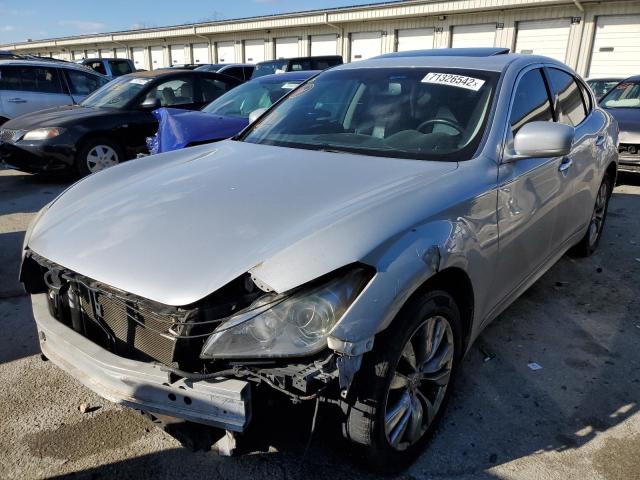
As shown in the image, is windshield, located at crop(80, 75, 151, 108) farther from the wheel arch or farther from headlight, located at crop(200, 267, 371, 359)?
headlight, located at crop(200, 267, 371, 359)

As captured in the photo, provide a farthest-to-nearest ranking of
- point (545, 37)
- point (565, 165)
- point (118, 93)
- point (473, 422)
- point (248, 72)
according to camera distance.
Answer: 1. point (545, 37)
2. point (248, 72)
3. point (118, 93)
4. point (565, 165)
5. point (473, 422)

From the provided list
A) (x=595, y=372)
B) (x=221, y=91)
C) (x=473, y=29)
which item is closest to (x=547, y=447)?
(x=595, y=372)

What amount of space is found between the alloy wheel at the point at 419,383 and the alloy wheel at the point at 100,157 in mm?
6423

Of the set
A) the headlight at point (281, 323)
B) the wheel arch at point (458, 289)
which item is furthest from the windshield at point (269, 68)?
the headlight at point (281, 323)

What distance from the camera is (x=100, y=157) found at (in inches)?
297

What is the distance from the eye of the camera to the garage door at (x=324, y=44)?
25.3 m

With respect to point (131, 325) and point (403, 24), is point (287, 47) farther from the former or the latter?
point (131, 325)

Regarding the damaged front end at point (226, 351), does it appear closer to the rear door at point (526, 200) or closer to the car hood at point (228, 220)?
the car hood at point (228, 220)

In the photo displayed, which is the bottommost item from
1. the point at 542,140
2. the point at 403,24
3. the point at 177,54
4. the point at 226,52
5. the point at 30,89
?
the point at 177,54

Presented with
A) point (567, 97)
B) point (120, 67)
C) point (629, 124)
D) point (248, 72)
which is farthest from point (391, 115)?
point (120, 67)

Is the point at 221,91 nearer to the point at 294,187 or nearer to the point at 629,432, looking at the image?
the point at 294,187

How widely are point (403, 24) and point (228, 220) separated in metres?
22.9

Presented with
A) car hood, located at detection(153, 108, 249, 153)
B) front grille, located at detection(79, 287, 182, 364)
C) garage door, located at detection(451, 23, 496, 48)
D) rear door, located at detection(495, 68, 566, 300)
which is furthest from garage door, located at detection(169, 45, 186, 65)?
front grille, located at detection(79, 287, 182, 364)

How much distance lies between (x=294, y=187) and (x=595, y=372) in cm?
210
